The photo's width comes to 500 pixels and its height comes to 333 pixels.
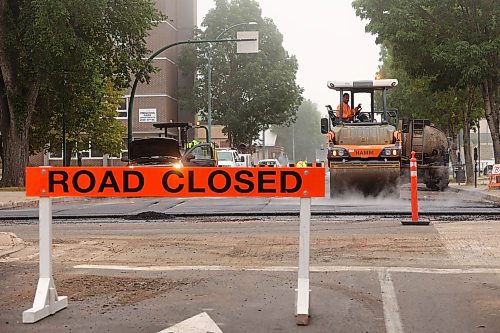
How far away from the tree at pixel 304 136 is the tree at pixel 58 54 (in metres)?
113

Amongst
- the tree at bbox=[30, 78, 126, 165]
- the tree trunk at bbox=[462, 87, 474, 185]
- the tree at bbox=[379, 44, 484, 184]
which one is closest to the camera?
the tree at bbox=[30, 78, 126, 165]

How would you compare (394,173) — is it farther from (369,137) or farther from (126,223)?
(126,223)

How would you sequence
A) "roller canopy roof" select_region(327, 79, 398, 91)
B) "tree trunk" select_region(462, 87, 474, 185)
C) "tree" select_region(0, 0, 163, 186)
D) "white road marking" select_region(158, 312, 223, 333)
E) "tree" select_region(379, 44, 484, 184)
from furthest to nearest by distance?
1. "tree" select_region(379, 44, 484, 184)
2. "tree trunk" select_region(462, 87, 474, 185)
3. "tree" select_region(0, 0, 163, 186)
4. "roller canopy roof" select_region(327, 79, 398, 91)
5. "white road marking" select_region(158, 312, 223, 333)

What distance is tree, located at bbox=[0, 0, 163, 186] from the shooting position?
29.9 m

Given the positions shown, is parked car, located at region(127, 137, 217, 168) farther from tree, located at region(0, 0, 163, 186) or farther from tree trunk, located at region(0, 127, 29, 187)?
tree trunk, located at region(0, 127, 29, 187)

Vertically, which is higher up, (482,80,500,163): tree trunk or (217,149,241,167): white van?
(482,80,500,163): tree trunk

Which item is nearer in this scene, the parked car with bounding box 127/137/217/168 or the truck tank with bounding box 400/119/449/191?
the parked car with bounding box 127/137/217/168

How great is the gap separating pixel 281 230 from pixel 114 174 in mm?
6212

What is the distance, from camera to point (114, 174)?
6.47 m

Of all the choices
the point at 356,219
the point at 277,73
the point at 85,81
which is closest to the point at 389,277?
the point at 356,219

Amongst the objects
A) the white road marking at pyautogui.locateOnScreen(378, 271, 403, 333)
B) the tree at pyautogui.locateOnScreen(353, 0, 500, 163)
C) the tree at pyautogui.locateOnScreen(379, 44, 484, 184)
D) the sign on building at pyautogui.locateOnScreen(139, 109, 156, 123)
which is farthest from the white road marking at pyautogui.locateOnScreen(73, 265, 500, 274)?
the sign on building at pyautogui.locateOnScreen(139, 109, 156, 123)

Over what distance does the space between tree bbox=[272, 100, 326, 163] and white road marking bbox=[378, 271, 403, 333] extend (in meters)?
140

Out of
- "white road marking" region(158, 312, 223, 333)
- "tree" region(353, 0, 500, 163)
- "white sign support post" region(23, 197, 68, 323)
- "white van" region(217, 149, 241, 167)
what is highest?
"tree" region(353, 0, 500, 163)

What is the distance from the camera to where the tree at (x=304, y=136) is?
493 ft
